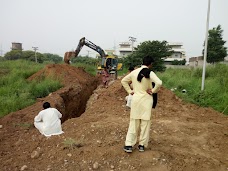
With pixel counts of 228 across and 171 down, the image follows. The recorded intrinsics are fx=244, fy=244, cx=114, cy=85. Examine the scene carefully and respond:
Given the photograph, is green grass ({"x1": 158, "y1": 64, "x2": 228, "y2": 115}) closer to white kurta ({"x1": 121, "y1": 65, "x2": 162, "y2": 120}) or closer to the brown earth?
the brown earth

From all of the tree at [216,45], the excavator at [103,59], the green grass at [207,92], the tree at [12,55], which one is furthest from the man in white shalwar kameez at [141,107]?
the tree at [12,55]

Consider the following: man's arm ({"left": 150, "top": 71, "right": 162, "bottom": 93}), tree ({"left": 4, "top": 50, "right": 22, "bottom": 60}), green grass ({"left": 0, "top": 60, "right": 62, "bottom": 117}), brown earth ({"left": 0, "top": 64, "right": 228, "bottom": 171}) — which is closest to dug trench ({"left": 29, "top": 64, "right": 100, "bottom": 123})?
green grass ({"left": 0, "top": 60, "right": 62, "bottom": 117})

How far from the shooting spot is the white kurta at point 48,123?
566 centimetres

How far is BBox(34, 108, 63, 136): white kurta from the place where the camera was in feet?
18.6

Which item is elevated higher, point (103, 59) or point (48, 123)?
point (103, 59)

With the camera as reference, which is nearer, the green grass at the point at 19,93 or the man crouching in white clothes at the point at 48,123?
the man crouching in white clothes at the point at 48,123

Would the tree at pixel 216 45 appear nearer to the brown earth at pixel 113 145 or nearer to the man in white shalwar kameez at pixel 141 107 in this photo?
the brown earth at pixel 113 145

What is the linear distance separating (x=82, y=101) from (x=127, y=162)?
9142 millimetres

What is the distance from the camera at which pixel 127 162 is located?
4199mm

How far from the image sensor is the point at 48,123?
5.68 m

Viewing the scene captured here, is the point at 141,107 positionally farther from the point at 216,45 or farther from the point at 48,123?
the point at 216,45

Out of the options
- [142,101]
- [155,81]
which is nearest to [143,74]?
[155,81]

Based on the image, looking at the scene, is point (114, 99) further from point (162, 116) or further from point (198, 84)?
point (198, 84)

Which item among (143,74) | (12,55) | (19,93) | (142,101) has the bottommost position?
(19,93)
